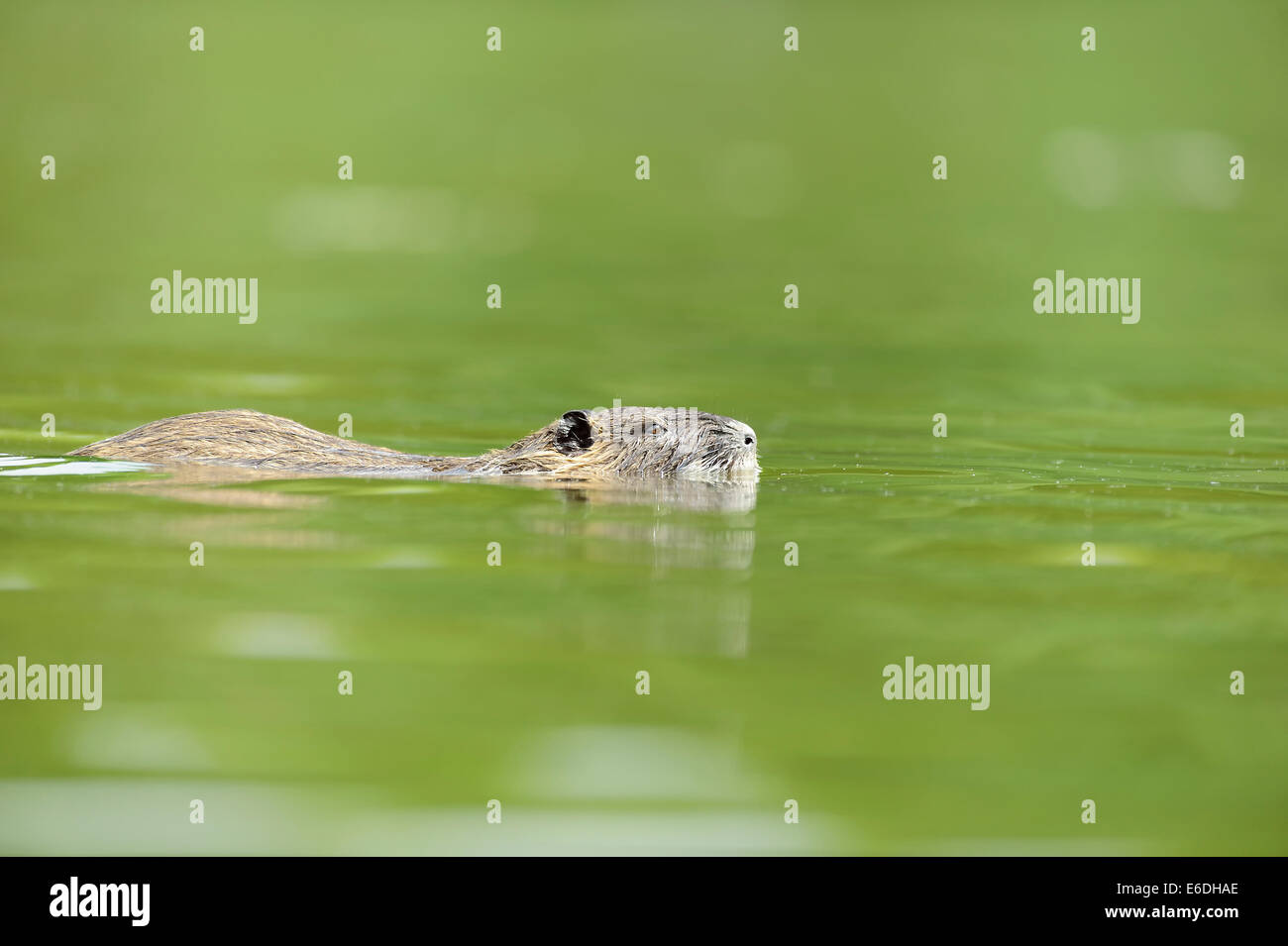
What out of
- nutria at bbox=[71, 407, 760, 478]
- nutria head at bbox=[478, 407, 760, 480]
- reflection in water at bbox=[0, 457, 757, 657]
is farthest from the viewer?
nutria head at bbox=[478, 407, 760, 480]

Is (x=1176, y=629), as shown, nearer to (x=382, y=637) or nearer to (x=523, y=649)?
(x=523, y=649)

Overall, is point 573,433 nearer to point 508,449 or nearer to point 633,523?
point 508,449

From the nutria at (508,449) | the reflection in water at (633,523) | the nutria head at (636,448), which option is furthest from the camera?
the nutria head at (636,448)

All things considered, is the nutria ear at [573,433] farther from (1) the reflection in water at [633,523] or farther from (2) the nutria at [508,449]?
(1) the reflection in water at [633,523]

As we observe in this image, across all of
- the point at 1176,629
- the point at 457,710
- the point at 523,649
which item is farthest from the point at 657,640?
the point at 1176,629

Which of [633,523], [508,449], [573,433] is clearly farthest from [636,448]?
[633,523]

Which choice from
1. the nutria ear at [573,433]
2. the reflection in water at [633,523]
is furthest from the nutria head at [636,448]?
the reflection in water at [633,523]

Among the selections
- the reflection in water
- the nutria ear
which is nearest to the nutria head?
the nutria ear

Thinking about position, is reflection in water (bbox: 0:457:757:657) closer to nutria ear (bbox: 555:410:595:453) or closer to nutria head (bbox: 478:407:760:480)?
nutria head (bbox: 478:407:760:480)
